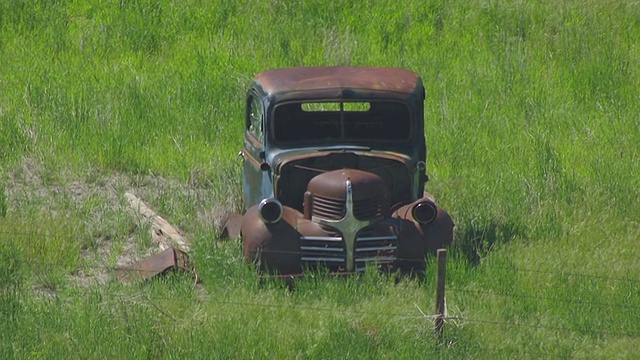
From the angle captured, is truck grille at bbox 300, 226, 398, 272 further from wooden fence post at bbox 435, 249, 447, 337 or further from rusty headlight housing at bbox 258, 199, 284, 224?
wooden fence post at bbox 435, 249, 447, 337

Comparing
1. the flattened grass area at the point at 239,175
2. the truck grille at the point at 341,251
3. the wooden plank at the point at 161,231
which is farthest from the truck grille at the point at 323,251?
the wooden plank at the point at 161,231

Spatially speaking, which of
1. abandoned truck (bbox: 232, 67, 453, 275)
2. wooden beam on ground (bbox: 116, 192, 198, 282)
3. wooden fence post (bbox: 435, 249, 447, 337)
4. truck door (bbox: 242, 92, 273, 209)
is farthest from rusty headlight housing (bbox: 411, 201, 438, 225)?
wooden beam on ground (bbox: 116, 192, 198, 282)

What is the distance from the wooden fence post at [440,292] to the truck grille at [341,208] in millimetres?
1387

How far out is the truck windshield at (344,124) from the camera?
388 inches

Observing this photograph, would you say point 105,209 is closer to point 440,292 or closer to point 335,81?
point 335,81

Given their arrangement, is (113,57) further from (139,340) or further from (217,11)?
(139,340)

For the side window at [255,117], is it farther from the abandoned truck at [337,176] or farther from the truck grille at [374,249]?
the truck grille at [374,249]

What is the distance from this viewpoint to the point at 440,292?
25.3 ft

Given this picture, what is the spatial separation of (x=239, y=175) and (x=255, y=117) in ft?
4.35

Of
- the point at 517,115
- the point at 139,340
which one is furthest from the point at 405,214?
the point at 517,115

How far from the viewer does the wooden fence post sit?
7.57 meters

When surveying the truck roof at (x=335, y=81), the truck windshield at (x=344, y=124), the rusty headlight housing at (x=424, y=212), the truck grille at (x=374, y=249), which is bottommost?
the truck grille at (x=374, y=249)

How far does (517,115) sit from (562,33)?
10.5ft

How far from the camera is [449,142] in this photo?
506 inches
